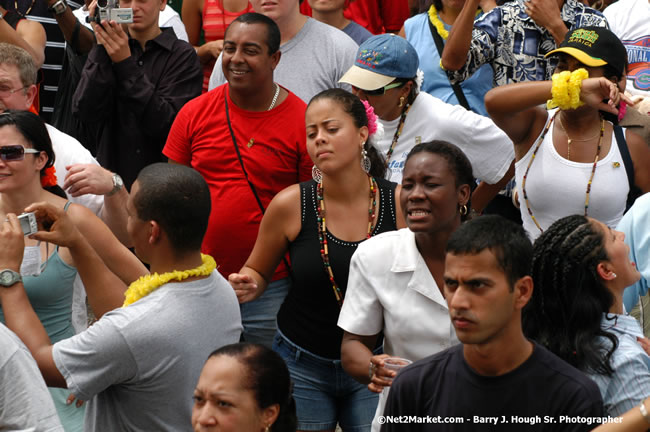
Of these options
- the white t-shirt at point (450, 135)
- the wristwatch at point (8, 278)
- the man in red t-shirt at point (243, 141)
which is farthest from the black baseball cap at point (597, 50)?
the wristwatch at point (8, 278)

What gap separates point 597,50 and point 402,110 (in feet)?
3.53

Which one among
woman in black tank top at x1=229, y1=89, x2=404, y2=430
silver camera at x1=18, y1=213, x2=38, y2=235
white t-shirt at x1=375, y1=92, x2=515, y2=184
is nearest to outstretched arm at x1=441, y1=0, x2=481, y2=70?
white t-shirt at x1=375, y1=92, x2=515, y2=184

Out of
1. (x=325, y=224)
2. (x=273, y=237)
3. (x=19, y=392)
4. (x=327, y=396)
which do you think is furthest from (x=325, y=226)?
(x=19, y=392)

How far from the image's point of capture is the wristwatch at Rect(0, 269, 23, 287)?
346 cm

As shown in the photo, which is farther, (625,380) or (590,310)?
(590,310)

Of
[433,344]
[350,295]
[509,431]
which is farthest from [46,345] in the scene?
[509,431]

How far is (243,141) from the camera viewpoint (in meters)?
4.94

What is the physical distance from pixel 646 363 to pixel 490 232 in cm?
80

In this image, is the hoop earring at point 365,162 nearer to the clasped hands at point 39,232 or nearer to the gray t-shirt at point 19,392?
the clasped hands at point 39,232

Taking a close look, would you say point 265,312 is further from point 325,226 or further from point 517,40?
point 517,40

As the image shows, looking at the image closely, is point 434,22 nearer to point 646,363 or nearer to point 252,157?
point 252,157

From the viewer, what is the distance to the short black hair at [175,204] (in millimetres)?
3350

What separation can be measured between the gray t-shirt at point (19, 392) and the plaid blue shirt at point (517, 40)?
3.44 m

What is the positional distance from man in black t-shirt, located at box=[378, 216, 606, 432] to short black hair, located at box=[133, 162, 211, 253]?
3.14 feet
